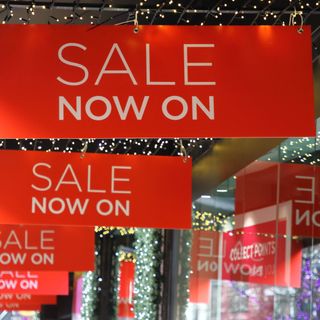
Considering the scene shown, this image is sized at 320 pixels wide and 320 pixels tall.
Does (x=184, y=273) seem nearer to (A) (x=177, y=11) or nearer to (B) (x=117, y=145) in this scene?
(B) (x=117, y=145)

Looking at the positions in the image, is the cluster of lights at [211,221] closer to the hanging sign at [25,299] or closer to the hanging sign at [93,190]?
the hanging sign at [93,190]

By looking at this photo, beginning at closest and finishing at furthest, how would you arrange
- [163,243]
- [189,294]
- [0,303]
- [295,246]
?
[295,246] < [189,294] < [163,243] < [0,303]

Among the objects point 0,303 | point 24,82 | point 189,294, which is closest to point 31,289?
point 189,294

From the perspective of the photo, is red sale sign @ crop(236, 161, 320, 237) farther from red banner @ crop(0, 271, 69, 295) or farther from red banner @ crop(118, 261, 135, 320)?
red banner @ crop(118, 261, 135, 320)

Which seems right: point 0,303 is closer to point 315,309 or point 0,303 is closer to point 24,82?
point 315,309

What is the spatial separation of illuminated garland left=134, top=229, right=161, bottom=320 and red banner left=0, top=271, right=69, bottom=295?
1.77 metres

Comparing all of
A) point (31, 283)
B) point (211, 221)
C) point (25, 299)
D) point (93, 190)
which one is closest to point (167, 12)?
point (93, 190)

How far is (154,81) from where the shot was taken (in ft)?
18.2

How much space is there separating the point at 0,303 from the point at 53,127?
1592cm

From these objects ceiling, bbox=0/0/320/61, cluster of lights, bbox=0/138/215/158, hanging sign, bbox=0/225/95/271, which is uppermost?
ceiling, bbox=0/0/320/61

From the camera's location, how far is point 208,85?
217 inches

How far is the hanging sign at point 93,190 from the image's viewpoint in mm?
8320

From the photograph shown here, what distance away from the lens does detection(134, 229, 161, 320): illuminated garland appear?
58.7 feet

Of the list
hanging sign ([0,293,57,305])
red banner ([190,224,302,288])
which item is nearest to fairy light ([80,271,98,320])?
hanging sign ([0,293,57,305])
